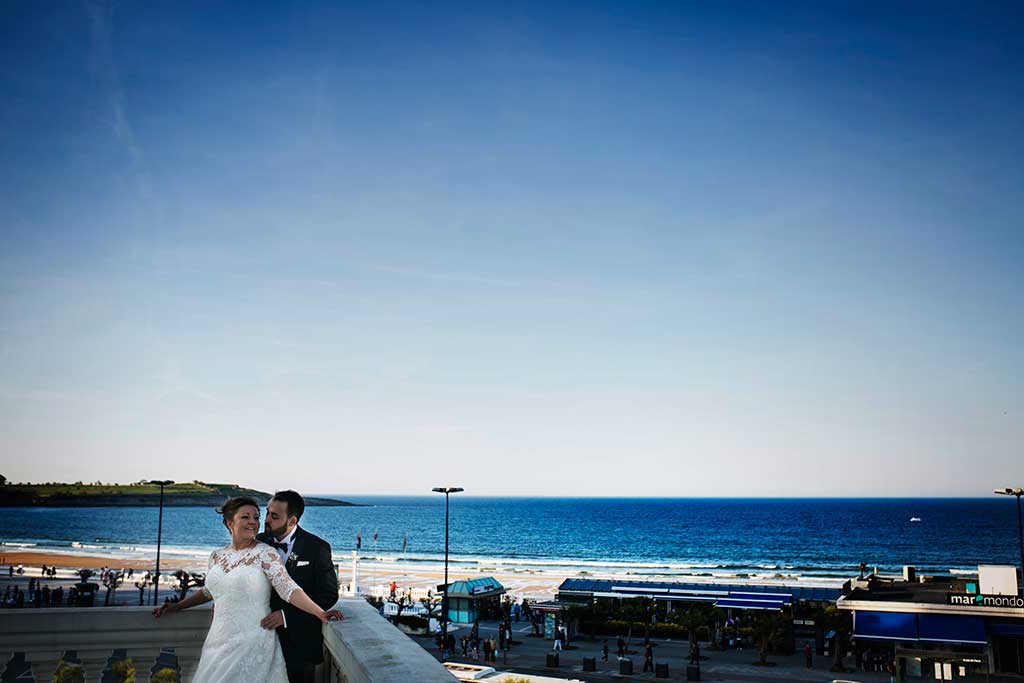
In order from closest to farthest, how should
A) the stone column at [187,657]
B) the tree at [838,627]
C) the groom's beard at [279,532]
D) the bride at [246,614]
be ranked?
the bride at [246,614]
the groom's beard at [279,532]
the stone column at [187,657]
the tree at [838,627]

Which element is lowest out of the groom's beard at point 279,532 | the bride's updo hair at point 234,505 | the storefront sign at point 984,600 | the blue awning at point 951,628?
the blue awning at point 951,628

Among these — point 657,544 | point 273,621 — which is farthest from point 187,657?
point 657,544

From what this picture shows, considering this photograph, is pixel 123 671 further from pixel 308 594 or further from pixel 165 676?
pixel 308 594

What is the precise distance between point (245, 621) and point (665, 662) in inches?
1364

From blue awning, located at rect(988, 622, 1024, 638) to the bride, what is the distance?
3252cm

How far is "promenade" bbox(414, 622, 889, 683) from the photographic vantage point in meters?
31.5

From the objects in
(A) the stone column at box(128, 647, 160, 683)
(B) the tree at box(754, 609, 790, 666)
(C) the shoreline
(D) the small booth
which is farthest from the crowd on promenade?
(B) the tree at box(754, 609, 790, 666)

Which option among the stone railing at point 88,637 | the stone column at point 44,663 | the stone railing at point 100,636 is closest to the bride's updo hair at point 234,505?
the stone railing at point 100,636

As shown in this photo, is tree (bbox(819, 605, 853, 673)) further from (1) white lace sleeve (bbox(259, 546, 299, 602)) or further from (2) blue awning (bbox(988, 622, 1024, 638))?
(1) white lace sleeve (bbox(259, 546, 299, 602))

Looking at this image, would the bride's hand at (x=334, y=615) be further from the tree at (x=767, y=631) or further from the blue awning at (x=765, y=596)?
the blue awning at (x=765, y=596)

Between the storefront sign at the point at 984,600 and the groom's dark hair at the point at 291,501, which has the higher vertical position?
the groom's dark hair at the point at 291,501

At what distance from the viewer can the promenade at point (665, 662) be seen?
3148 cm

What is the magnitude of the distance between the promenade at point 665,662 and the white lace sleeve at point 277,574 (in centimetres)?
2547

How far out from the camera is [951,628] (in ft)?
97.9
